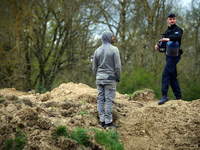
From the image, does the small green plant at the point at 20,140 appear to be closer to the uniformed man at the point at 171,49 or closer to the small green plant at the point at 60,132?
the small green plant at the point at 60,132

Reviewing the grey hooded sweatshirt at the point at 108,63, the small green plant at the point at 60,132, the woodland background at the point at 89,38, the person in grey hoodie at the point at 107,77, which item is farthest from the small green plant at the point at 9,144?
the woodland background at the point at 89,38

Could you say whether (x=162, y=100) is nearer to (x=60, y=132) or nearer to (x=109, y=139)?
(x=109, y=139)

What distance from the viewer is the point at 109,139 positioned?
4.38m

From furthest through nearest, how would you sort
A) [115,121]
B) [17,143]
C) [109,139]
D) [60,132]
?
[115,121] → [109,139] → [60,132] → [17,143]

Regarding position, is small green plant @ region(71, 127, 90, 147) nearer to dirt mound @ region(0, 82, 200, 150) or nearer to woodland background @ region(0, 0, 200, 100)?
dirt mound @ region(0, 82, 200, 150)

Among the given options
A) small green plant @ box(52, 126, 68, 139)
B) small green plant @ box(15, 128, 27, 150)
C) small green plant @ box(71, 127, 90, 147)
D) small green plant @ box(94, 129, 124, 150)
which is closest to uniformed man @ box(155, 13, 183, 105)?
small green plant @ box(94, 129, 124, 150)

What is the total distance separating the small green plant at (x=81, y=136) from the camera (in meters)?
3.96

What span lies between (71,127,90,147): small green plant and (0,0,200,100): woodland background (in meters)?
6.63

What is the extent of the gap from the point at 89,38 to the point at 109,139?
13.0 meters

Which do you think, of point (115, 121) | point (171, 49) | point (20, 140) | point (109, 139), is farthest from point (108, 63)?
point (20, 140)

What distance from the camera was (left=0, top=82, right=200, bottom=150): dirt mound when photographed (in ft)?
12.3

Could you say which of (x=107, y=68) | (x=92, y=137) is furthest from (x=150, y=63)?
(x=92, y=137)

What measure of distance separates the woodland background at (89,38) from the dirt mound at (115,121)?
16.0 ft

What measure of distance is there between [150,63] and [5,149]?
409 inches
